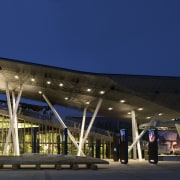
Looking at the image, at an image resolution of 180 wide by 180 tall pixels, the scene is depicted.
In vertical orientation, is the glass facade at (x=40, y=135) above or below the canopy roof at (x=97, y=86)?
below

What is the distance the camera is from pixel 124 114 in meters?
47.2

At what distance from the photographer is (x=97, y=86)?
3309 cm

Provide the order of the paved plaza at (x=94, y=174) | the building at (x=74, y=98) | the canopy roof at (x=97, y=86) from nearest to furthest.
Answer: the paved plaza at (x=94, y=174), the canopy roof at (x=97, y=86), the building at (x=74, y=98)

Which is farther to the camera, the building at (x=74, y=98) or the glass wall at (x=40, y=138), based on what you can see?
the glass wall at (x=40, y=138)

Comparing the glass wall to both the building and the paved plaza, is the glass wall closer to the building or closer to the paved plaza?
the building

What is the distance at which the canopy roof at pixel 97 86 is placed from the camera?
1181 inches

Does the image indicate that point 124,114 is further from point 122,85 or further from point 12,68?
point 12,68

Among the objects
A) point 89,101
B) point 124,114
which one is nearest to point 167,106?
point 89,101

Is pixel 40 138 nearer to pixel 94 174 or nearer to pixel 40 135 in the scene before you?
pixel 40 135

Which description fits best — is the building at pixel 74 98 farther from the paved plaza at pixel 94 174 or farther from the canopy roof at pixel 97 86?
the paved plaza at pixel 94 174

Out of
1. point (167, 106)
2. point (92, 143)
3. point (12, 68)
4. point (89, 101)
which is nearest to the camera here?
point (12, 68)

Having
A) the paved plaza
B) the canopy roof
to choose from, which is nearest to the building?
the canopy roof

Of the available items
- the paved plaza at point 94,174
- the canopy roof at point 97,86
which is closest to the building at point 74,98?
the canopy roof at point 97,86

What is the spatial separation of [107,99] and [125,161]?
25.3 feet
